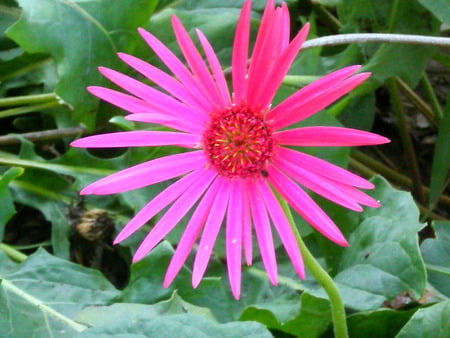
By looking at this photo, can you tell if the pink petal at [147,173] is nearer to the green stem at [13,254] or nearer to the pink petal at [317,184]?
the pink petal at [317,184]

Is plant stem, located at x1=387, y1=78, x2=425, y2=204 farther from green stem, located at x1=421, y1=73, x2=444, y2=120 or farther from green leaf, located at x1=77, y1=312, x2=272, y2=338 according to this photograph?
Answer: green leaf, located at x1=77, y1=312, x2=272, y2=338

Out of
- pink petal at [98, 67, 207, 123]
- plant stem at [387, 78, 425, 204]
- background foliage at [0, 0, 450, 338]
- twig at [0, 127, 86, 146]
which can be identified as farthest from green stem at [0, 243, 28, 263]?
plant stem at [387, 78, 425, 204]

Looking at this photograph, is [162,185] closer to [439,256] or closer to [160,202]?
[160,202]

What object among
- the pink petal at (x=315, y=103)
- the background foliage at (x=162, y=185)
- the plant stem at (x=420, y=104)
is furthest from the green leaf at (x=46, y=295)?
the plant stem at (x=420, y=104)

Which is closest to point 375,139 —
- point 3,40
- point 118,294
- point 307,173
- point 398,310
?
point 307,173

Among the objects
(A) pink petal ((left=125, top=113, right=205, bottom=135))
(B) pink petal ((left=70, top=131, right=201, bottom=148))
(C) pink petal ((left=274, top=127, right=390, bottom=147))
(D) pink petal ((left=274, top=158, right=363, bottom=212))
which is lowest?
(D) pink petal ((left=274, top=158, right=363, bottom=212))

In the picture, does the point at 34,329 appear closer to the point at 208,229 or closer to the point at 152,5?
the point at 208,229
